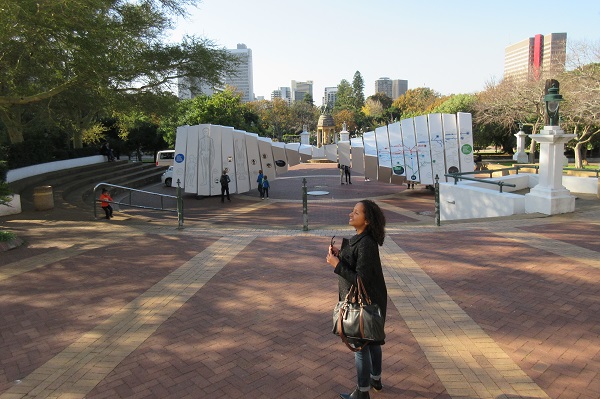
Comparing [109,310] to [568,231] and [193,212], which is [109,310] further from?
[193,212]

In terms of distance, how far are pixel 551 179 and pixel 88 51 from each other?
12.6m

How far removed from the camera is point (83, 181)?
2134 centimetres

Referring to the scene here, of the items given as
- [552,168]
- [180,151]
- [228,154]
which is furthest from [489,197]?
[180,151]

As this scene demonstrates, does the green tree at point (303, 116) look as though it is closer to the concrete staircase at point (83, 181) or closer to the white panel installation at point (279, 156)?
the concrete staircase at point (83, 181)

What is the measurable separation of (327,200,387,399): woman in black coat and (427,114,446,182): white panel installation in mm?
15985

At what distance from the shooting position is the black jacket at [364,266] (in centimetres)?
338

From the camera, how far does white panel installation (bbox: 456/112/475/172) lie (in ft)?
60.6

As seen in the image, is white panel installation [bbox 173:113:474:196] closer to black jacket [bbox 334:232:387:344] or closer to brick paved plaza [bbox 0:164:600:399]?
brick paved plaza [bbox 0:164:600:399]

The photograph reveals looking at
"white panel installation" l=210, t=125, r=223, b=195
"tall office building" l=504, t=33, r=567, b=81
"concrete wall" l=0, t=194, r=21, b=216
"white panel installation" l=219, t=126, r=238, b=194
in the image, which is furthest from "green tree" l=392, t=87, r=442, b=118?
"concrete wall" l=0, t=194, r=21, b=216

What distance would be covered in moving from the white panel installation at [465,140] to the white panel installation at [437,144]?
2.41 feet

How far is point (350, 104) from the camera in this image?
11156cm

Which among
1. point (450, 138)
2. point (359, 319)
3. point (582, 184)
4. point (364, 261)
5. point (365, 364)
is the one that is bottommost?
point (365, 364)

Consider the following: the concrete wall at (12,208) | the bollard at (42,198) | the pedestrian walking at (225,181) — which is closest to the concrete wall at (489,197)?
the pedestrian walking at (225,181)

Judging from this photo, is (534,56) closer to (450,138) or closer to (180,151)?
(450,138)
